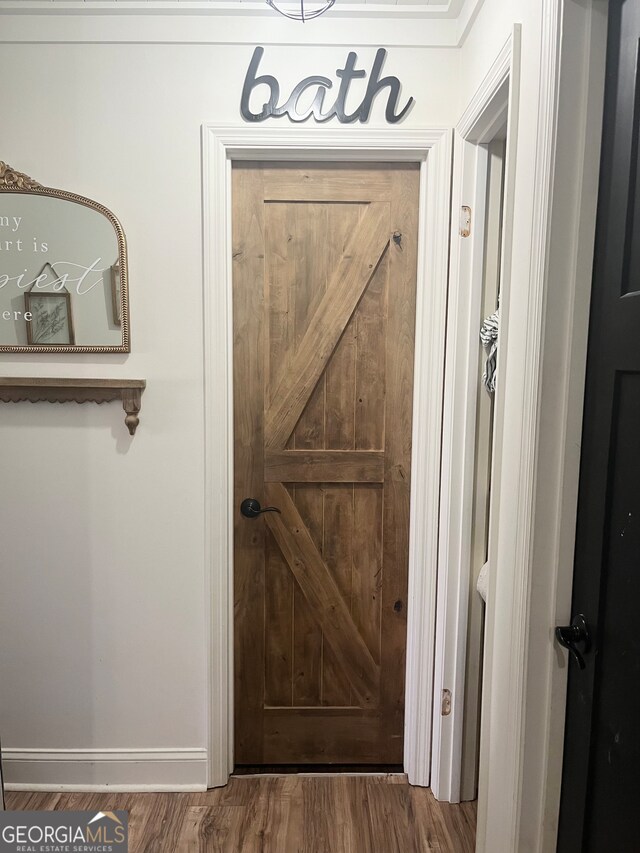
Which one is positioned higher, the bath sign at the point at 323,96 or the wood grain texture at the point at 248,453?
the bath sign at the point at 323,96

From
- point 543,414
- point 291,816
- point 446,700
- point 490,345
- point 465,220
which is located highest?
point 465,220

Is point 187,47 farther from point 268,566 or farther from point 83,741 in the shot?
point 83,741

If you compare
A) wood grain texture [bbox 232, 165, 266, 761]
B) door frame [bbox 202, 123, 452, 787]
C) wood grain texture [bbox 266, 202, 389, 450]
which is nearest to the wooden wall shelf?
door frame [bbox 202, 123, 452, 787]

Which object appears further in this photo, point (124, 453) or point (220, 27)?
point (124, 453)

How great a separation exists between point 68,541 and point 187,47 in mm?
1659

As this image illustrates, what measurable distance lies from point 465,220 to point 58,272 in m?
1.32

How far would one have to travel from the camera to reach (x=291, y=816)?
194 centimetres

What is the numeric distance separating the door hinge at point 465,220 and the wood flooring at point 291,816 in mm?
1916

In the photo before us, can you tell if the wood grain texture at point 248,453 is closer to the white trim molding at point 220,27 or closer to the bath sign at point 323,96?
the bath sign at point 323,96

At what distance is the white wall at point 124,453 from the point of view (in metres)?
1.84

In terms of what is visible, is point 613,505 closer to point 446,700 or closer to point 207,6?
point 446,700

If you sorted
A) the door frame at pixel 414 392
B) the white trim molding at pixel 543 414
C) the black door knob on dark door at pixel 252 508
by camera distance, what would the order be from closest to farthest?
the white trim molding at pixel 543 414
the door frame at pixel 414 392
the black door knob on dark door at pixel 252 508

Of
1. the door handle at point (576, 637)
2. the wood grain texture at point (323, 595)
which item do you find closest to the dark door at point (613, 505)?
the door handle at point (576, 637)

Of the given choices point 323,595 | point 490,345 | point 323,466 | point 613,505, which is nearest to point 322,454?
point 323,466
